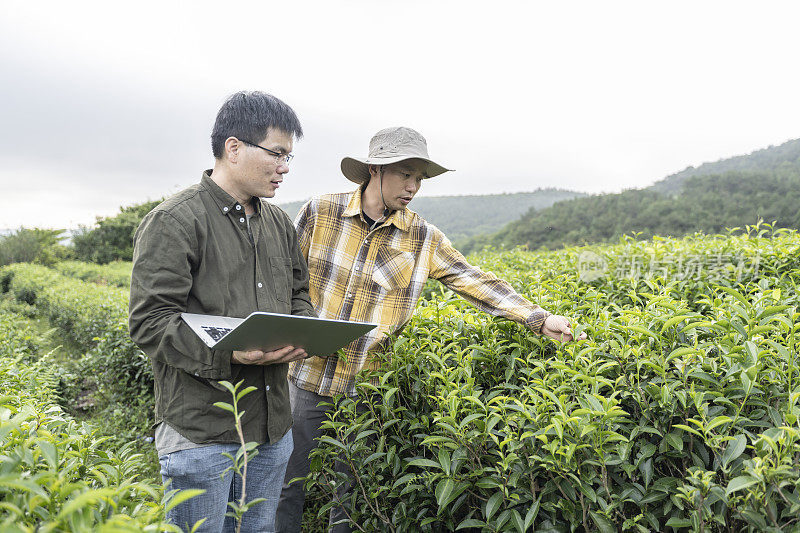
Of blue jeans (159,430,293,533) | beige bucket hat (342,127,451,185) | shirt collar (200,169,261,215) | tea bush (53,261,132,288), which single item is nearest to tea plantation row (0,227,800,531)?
blue jeans (159,430,293,533)

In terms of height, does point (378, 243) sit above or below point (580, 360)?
above

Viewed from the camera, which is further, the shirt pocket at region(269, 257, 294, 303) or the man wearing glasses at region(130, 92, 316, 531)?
the shirt pocket at region(269, 257, 294, 303)

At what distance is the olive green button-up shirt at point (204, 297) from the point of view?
1.72 metres

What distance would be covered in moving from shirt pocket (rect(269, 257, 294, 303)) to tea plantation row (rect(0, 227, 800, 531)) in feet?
1.71

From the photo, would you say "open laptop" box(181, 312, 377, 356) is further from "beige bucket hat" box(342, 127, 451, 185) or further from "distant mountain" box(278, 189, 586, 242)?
"distant mountain" box(278, 189, 586, 242)

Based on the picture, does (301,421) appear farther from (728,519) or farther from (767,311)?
(767,311)

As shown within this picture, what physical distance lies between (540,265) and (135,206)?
28.7 metres

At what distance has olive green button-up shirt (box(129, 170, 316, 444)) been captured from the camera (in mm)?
1719

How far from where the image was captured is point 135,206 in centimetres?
2809

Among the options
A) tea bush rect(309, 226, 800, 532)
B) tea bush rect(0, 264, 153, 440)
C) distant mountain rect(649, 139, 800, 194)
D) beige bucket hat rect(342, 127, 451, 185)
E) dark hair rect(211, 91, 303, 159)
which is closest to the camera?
tea bush rect(309, 226, 800, 532)

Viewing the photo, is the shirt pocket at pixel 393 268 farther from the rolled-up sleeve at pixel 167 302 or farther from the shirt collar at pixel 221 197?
the rolled-up sleeve at pixel 167 302

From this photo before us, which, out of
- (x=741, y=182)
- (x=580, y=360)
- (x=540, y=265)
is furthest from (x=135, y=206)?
(x=741, y=182)

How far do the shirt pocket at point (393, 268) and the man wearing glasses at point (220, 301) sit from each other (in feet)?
1.66

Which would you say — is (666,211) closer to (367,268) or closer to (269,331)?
(367,268)
